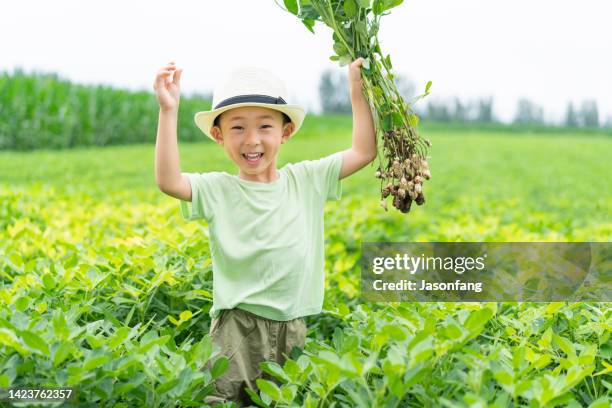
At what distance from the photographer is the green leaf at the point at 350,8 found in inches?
85.7

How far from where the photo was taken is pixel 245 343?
2287 mm

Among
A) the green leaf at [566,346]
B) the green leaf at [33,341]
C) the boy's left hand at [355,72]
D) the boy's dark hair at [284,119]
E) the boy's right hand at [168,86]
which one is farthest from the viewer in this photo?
the boy's dark hair at [284,119]

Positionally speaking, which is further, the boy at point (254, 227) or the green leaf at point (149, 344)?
the boy at point (254, 227)

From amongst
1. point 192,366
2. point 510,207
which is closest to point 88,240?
point 192,366

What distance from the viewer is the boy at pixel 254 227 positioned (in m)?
2.24

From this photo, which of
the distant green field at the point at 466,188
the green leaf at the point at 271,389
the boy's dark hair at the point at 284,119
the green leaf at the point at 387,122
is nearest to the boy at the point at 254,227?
the boy's dark hair at the point at 284,119

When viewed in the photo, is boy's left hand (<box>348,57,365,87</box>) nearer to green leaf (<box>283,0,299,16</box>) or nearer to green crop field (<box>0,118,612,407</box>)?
green leaf (<box>283,0,299,16</box>)

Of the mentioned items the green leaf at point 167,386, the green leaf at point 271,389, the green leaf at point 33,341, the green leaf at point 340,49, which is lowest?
the green leaf at point 271,389

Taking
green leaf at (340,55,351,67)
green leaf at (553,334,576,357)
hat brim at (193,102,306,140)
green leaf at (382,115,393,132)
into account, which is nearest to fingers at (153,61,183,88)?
hat brim at (193,102,306,140)

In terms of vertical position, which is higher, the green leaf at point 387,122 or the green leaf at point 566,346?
the green leaf at point 387,122

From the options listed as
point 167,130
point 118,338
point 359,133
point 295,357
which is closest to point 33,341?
point 118,338

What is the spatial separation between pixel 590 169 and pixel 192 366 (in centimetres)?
1155

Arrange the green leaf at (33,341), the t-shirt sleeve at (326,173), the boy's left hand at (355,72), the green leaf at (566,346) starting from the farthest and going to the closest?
the t-shirt sleeve at (326,173)
the boy's left hand at (355,72)
the green leaf at (566,346)
the green leaf at (33,341)

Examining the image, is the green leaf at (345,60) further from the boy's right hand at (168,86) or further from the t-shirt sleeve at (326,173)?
the boy's right hand at (168,86)
